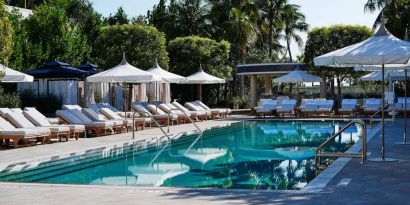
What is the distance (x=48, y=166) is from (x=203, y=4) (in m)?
36.0

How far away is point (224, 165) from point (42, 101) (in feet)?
61.9

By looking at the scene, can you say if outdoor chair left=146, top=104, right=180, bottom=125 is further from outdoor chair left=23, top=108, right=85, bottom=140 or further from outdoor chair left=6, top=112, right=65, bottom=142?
outdoor chair left=6, top=112, right=65, bottom=142

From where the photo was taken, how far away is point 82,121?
19516 mm

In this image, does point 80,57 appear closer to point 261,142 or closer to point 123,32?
point 123,32

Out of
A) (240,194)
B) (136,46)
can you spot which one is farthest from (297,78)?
(240,194)

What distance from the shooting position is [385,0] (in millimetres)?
41656

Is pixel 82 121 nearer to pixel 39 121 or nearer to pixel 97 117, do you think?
pixel 97 117

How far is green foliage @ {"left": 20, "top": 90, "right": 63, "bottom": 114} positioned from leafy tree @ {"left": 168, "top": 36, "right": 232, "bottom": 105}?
9973 mm

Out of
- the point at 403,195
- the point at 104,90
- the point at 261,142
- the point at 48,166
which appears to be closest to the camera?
the point at 403,195

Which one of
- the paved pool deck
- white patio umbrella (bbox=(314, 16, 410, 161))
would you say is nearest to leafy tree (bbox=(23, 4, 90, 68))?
white patio umbrella (bbox=(314, 16, 410, 161))

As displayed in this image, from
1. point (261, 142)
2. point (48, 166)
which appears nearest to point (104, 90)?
point (261, 142)

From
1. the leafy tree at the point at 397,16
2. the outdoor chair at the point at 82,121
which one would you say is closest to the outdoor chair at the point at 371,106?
the leafy tree at the point at 397,16

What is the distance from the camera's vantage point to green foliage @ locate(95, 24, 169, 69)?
33875 mm

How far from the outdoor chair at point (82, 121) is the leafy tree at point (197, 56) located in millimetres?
18341
